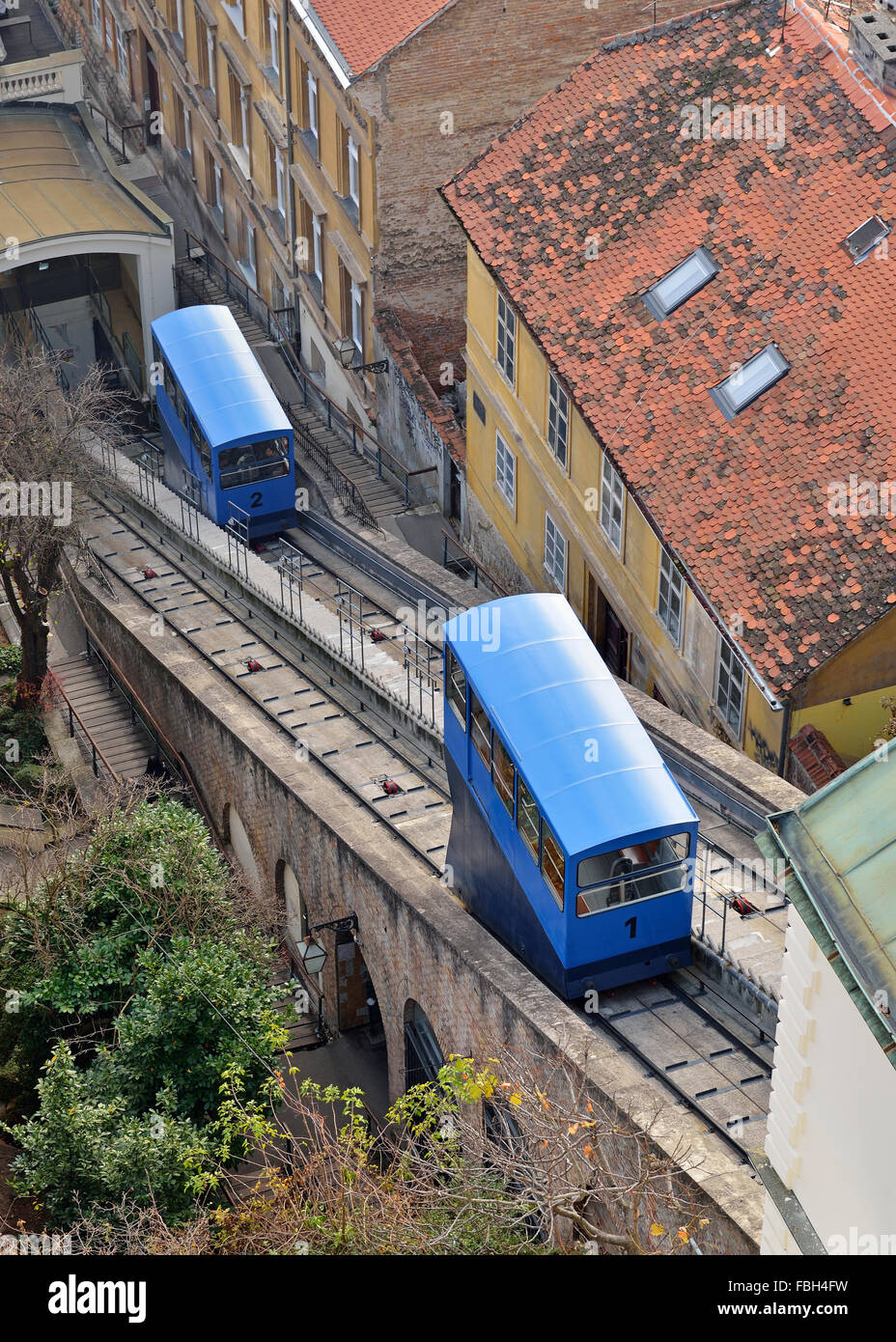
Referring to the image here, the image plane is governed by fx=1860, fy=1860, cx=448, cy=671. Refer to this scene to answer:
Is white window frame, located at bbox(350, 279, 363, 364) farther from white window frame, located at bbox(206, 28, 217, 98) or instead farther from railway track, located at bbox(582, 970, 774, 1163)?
railway track, located at bbox(582, 970, 774, 1163)

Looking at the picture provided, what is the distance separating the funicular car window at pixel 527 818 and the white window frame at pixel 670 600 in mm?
8882

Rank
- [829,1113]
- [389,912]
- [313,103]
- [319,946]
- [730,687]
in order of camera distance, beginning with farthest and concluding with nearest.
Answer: [313,103] → [730,687] → [319,946] → [389,912] → [829,1113]

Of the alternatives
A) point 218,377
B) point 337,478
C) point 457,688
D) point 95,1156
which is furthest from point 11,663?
point 95,1156

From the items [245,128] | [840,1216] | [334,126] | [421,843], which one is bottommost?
[840,1216]

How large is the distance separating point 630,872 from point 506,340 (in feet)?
57.9

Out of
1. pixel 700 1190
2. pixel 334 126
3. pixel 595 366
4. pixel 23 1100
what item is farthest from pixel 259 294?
pixel 700 1190

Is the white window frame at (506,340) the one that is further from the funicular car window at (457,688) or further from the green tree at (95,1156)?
the green tree at (95,1156)

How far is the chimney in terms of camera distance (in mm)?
34938

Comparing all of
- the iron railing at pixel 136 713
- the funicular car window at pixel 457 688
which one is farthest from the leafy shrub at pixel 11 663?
the funicular car window at pixel 457 688

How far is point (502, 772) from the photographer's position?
27531 mm

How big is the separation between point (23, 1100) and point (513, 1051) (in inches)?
354

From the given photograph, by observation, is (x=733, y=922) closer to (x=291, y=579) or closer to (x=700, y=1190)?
(x=700, y=1190)

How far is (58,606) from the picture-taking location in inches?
1789

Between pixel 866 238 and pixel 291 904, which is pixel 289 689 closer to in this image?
pixel 291 904
